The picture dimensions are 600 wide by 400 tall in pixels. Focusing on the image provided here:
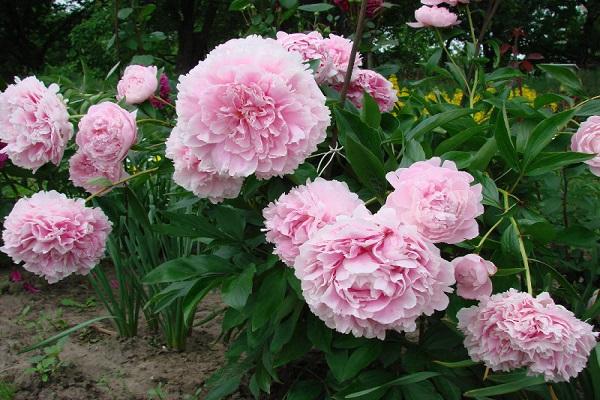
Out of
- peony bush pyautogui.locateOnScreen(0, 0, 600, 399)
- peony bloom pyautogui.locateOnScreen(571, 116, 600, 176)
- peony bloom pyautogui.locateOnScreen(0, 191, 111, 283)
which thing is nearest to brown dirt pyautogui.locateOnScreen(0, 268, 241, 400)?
peony bush pyautogui.locateOnScreen(0, 0, 600, 399)

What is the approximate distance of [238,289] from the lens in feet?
3.48

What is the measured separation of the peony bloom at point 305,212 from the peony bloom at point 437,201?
0.28ft

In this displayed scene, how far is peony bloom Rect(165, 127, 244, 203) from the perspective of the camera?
1.08 meters

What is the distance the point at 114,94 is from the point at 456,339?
130 centimetres

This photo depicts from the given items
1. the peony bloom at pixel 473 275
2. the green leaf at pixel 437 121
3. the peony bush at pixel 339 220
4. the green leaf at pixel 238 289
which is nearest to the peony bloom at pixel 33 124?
the peony bush at pixel 339 220

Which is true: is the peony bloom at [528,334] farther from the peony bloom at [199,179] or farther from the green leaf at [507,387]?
the peony bloom at [199,179]

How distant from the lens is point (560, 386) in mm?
1287

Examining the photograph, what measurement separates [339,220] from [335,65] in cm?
67

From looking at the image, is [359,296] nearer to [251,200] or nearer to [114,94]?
[251,200]

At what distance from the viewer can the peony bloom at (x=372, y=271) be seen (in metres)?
0.83

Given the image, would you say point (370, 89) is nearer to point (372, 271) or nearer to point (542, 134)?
point (542, 134)

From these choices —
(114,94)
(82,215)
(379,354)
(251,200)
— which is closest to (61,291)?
(114,94)

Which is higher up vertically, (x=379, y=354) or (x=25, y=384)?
(x=379, y=354)

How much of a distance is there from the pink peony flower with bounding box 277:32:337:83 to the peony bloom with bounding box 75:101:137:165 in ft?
1.32
